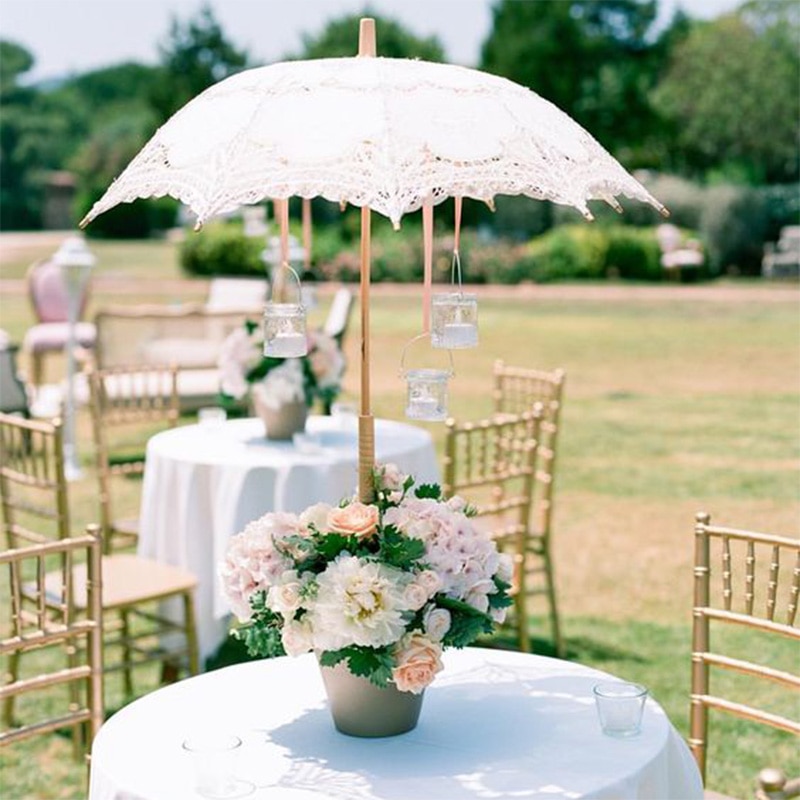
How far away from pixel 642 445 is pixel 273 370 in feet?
19.6

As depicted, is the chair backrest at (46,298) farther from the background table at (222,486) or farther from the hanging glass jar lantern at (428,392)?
the hanging glass jar lantern at (428,392)

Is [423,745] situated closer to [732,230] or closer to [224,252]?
[224,252]

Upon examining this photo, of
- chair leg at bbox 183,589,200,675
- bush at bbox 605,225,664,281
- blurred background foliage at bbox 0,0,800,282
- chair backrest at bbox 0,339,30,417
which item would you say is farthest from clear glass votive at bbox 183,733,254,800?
bush at bbox 605,225,664,281

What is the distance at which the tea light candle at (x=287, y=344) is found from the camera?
10.8ft

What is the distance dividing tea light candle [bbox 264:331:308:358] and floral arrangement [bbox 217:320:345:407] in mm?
2851

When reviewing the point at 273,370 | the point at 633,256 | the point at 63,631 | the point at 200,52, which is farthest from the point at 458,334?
the point at 200,52

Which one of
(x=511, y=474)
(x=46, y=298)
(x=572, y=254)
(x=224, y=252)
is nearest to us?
(x=511, y=474)

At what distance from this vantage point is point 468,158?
2.71 m

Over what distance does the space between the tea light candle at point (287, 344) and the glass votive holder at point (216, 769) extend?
40.6 inches

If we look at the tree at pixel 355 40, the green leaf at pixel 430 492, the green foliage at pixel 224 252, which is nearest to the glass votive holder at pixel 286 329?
the green leaf at pixel 430 492

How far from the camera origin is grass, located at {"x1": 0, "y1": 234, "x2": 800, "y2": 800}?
6016 millimetres

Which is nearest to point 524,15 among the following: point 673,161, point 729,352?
point 673,161

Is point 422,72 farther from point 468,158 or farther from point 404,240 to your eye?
point 404,240

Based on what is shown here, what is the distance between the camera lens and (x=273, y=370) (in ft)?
20.5
